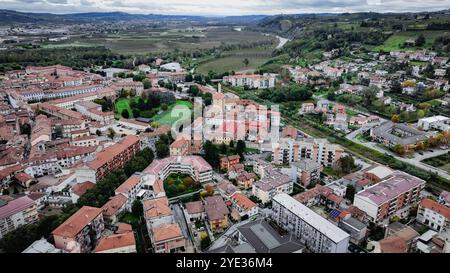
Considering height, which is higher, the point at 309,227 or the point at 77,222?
the point at 77,222

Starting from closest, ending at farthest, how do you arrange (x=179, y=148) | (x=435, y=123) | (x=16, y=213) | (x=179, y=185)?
(x=16, y=213) → (x=179, y=185) → (x=179, y=148) → (x=435, y=123)

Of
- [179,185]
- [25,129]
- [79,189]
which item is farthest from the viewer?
[25,129]

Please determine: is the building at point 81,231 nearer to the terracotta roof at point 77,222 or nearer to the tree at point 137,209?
the terracotta roof at point 77,222

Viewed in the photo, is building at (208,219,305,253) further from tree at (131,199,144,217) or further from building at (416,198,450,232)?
building at (416,198,450,232)

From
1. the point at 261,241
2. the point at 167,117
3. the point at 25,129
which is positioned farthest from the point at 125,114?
the point at 261,241

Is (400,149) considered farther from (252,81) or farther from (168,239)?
(252,81)

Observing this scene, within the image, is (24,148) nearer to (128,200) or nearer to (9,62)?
(128,200)
